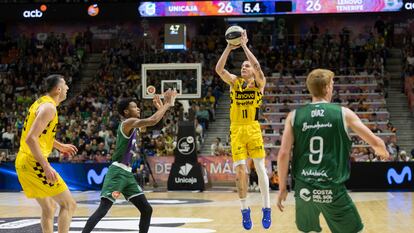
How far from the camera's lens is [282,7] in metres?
26.0

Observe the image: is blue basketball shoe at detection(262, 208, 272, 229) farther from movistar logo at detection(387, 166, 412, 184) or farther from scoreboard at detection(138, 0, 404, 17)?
scoreboard at detection(138, 0, 404, 17)

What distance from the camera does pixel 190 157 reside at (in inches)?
781

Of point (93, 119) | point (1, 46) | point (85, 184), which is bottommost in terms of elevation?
point (85, 184)

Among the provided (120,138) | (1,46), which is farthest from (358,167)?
(1,46)

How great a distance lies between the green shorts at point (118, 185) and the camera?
7621 millimetres

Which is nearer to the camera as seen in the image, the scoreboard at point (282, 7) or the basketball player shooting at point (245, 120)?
the basketball player shooting at point (245, 120)

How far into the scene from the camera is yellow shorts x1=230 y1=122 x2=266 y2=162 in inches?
361

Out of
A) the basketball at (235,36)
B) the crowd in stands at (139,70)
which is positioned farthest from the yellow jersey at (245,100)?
the crowd in stands at (139,70)

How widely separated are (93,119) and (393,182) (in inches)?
466

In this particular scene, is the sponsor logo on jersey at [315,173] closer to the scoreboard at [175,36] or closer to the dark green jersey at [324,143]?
the dark green jersey at [324,143]

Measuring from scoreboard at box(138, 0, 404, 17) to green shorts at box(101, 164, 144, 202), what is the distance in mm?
18942

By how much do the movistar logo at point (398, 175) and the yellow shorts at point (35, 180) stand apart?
47.8 feet

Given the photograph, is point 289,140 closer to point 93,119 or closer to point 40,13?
point 93,119

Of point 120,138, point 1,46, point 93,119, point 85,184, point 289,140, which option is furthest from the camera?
point 1,46
